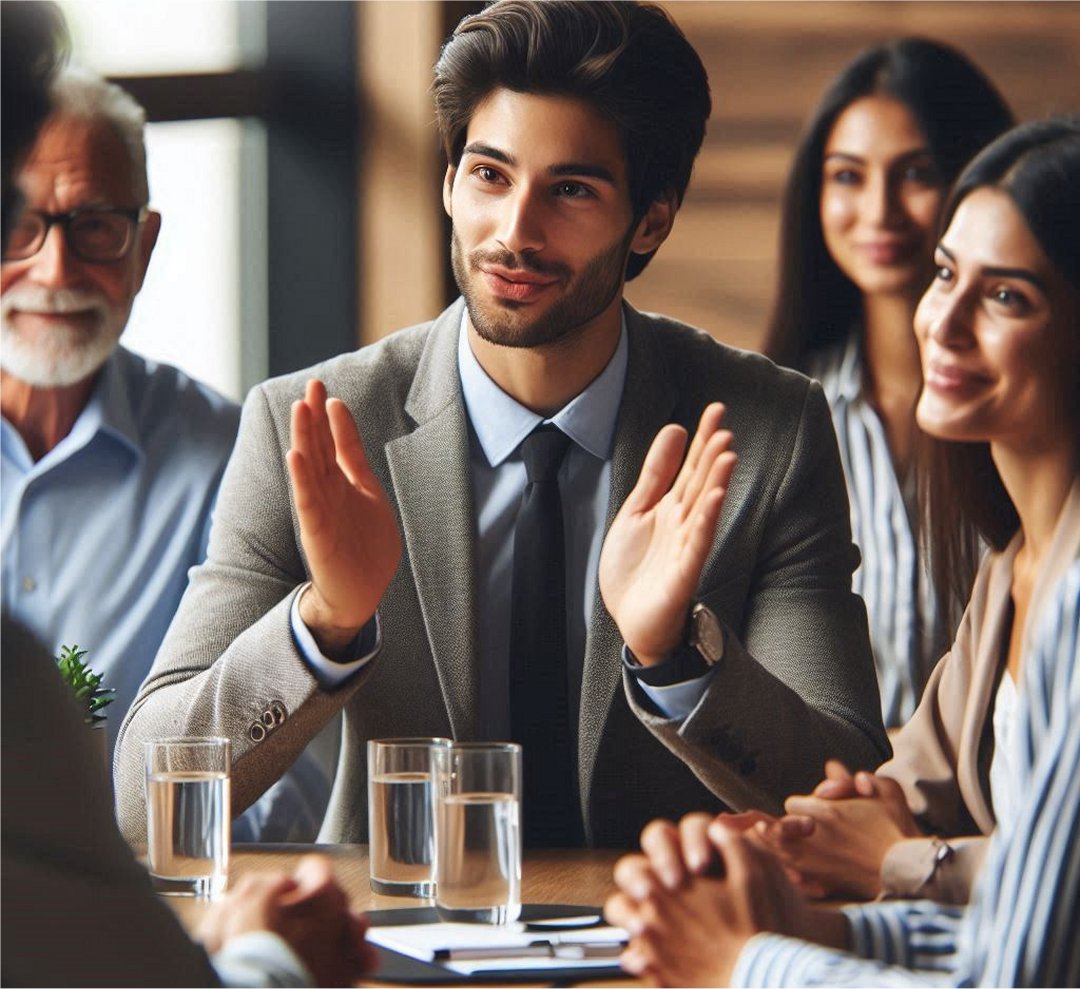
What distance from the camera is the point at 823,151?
3561mm

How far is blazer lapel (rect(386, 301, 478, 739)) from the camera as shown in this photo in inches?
80.6

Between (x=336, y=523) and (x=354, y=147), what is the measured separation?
7.33 ft

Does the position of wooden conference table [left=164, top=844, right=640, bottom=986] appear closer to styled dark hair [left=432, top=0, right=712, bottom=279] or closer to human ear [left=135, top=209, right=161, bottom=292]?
styled dark hair [left=432, top=0, right=712, bottom=279]

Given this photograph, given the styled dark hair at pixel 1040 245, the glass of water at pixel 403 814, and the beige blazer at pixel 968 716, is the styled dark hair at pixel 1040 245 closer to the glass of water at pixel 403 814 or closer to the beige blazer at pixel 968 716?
the beige blazer at pixel 968 716

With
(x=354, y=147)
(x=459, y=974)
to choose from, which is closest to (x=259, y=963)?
(x=459, y=974)

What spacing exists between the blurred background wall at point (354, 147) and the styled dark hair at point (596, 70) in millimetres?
1506

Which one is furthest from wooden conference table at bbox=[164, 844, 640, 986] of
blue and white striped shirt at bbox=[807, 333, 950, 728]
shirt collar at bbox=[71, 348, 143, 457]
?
blue and white striped shirt at bbox=[807, 333, 950, 728]

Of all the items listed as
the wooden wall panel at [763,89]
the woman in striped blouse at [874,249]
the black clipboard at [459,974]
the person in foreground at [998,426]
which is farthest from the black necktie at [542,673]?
the wooden wall panel at [763,89]

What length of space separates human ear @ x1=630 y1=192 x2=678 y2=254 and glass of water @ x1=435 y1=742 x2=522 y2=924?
1160 millimetres

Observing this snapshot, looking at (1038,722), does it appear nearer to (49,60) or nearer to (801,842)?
(801,842)

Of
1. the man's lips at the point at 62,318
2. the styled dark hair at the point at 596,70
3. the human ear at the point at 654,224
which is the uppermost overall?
the styled dark hair at the point at 596,70

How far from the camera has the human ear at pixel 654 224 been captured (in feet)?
7.86

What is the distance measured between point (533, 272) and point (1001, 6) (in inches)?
97.0

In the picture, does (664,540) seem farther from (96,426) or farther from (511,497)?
(96,426)
